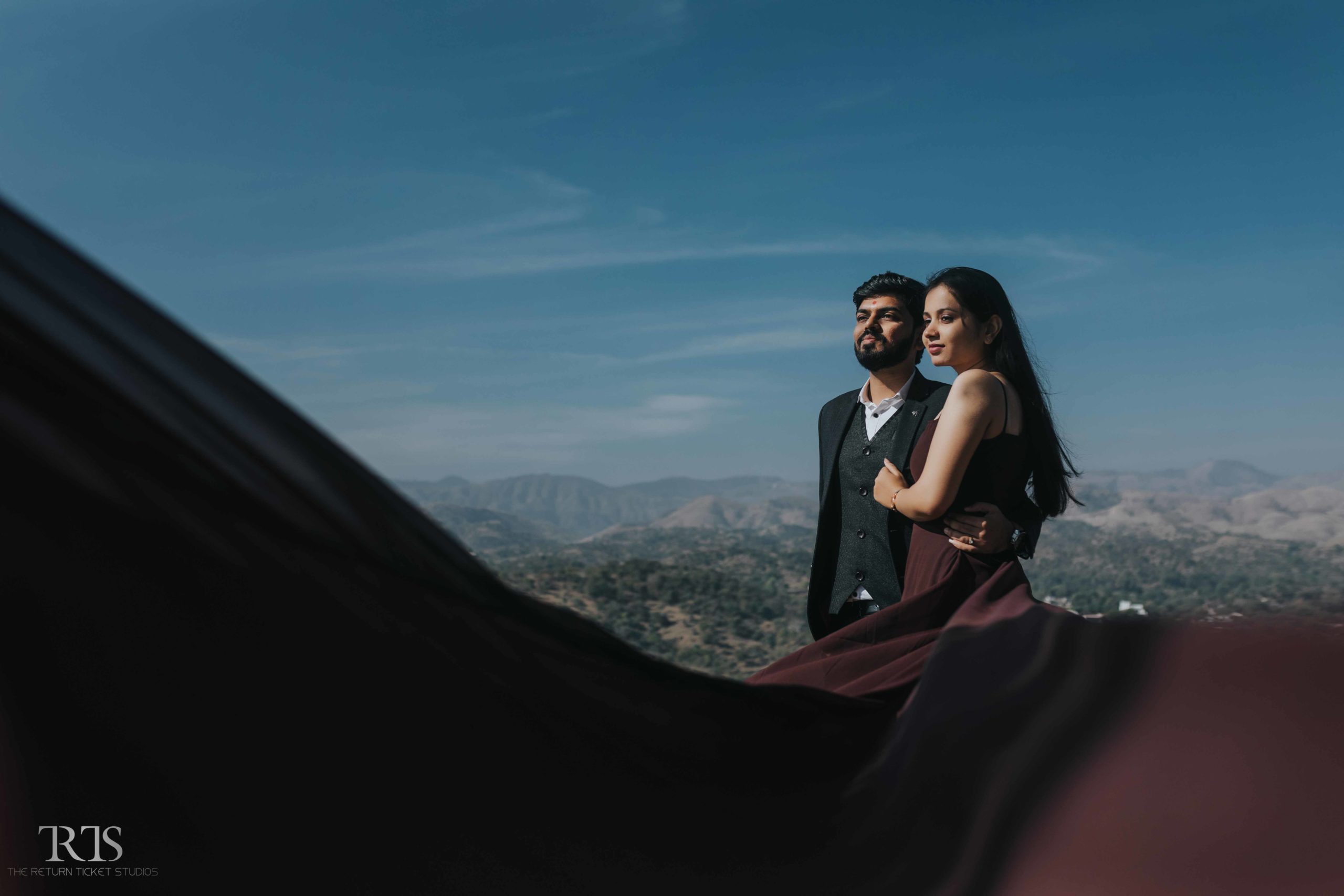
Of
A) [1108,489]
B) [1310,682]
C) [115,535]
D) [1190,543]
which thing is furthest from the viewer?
[1108,489]

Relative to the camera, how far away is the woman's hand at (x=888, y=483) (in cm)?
349

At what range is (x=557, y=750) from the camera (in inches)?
83.3

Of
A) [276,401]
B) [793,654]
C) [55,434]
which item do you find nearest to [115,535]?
[55,434]

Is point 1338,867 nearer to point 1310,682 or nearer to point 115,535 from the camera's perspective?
point 1310,682

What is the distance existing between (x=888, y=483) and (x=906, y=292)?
2.86 feet

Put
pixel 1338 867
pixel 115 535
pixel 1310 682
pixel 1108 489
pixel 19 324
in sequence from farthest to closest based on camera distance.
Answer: pixel 1108 489 < pixel 1310 682 < pixel 1338 867 < pixel 115 535 < pixel 19 324

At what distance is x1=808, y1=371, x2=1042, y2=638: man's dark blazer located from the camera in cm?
371

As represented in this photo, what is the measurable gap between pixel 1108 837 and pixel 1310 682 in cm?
73
